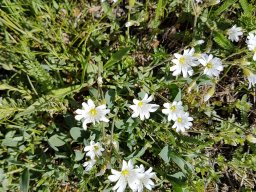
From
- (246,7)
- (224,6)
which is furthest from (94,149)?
(246,7)

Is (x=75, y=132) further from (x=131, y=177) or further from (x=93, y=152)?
(x=131, y=177)

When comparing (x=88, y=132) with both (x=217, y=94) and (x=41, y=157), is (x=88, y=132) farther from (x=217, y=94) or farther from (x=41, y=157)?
(x=217, y=94)

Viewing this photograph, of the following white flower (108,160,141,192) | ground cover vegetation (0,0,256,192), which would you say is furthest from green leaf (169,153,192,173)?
white flower (108,160,141,192)

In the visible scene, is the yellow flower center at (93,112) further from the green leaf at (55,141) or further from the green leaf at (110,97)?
the green leaf at (55,141)

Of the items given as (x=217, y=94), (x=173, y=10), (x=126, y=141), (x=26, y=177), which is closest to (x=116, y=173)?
(x=126, y=141)

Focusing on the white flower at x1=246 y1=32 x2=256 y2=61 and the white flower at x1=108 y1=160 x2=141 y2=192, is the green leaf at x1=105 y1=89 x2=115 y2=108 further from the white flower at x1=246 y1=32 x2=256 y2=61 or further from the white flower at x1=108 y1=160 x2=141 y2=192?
the white flower at x1=246 y1=32 x2=256 y2=61

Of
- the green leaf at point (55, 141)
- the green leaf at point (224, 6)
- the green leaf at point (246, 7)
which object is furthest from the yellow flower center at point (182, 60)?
the green leaf at point (55, 141)
